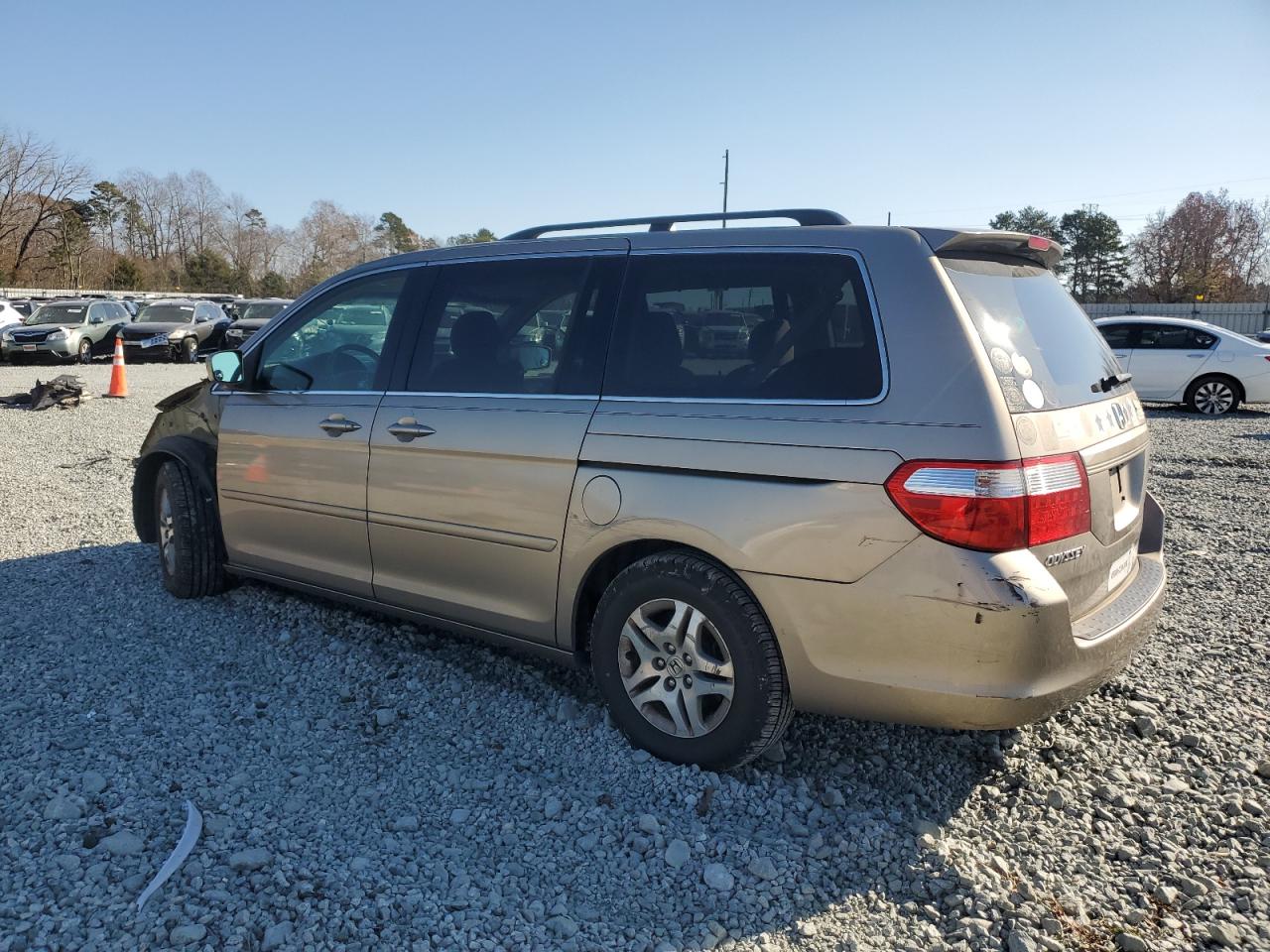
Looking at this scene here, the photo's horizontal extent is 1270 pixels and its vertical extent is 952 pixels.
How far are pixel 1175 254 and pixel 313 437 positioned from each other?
269ft

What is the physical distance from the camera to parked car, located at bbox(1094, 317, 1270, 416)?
47.2 feet

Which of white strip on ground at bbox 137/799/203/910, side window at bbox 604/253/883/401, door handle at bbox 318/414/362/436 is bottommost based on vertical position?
white strip on ground at bbox 137/799/203/910

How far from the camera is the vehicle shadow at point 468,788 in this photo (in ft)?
8.53

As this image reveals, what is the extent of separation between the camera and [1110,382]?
3.37m

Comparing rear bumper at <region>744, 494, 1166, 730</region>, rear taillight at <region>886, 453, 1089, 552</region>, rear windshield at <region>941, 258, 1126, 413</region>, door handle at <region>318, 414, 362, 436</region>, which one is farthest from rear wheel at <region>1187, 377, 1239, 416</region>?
door handle at <region>318, 414, 362, 436</region>

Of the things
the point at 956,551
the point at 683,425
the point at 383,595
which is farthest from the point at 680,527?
the point at 383,595

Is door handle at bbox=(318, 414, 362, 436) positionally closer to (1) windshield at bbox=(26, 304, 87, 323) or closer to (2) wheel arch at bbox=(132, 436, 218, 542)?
(2) wheel arch at bbox=(132, 436, 218, 542)

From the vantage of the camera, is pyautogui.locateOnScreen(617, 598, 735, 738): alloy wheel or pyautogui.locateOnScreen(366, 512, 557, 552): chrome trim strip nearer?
pyautogui.locateOnScreen(617, 598, 735, 738): alloy wheel

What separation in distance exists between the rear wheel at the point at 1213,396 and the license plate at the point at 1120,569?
13.2m

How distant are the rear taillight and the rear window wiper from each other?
0.68 meters

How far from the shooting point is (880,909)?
8.50 feet

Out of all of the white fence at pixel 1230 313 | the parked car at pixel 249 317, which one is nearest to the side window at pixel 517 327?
the parked car at pixel 249 317

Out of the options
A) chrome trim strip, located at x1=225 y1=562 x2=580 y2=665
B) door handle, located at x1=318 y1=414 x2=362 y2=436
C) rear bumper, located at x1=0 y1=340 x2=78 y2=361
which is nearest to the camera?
chrome trim strip, located at x1=225 y1=562 x2=580 y2=665

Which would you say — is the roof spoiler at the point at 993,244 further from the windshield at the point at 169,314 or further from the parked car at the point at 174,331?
the windshield at the point at 169,314
